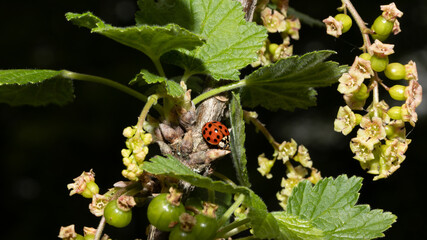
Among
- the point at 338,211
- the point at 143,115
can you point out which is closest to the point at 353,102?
the point at 338,211

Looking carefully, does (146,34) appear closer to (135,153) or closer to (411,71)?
(135,153)

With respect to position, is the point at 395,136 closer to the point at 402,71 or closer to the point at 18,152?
the point at 402,71

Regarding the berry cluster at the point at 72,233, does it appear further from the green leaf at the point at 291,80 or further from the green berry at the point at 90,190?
the green leaf at the point at 291,80

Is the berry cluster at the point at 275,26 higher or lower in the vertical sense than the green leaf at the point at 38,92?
higher

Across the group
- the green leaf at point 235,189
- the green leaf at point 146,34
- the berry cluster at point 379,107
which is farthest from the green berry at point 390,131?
the green leaf at point 146,34

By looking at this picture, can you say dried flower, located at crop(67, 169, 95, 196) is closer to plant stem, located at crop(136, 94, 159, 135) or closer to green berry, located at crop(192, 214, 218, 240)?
plant stem, located at crop(136, 94, 159, 135)
